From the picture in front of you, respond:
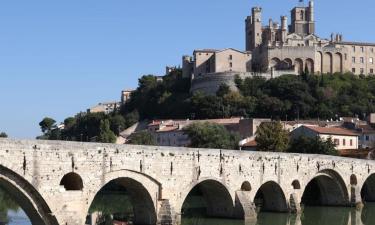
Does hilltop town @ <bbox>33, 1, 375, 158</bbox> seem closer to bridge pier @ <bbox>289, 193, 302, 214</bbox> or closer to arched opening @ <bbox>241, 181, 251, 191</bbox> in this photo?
bridge pier @ <bbox>289, 193, 302, 214</bbox>

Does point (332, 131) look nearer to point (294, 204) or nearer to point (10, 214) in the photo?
point (294, 204)

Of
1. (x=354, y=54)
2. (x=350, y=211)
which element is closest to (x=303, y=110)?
(x=354, y=54)

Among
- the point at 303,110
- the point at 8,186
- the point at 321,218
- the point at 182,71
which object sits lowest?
the point at 321,218

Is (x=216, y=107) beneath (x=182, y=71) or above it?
beneath

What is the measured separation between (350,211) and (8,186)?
2395cm

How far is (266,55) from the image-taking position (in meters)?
97.5

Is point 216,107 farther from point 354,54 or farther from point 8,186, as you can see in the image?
point 8,186

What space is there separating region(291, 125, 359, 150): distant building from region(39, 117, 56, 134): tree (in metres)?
62.9

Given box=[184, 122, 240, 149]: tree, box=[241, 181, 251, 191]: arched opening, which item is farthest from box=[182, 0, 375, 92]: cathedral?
box=[241, 181, 251, 191]: arched opening

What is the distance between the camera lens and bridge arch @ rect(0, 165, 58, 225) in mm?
22438

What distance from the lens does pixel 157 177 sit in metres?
28.0

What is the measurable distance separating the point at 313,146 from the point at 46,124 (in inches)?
2994

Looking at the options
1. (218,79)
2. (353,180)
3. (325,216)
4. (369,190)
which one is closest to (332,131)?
(369,190)

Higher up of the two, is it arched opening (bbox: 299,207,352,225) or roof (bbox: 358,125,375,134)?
roof (bbox: 358,125,375,134)
